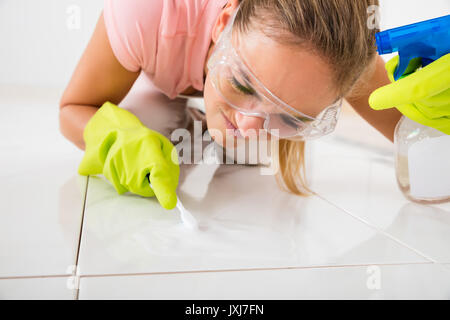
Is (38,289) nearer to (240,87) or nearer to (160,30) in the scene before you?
(240,87)

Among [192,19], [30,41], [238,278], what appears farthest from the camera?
[30,41]

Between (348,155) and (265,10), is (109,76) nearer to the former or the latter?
(265,10)

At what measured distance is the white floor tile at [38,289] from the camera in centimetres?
52

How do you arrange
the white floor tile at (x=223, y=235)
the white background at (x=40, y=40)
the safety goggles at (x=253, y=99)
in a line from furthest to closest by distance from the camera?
1. the white background at (x=40, y=40)
2. the safety goggles at (x=253, y=99)
3. the white floor tile at (x=223, y=235)

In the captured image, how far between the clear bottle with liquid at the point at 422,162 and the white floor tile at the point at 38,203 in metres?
0.67

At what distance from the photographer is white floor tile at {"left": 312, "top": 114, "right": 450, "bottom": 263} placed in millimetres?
776

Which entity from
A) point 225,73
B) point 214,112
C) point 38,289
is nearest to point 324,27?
point 225,73

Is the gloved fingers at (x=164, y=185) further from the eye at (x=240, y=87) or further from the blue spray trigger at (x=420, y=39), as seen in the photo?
the blue spray trigger at (x=420, y=39)

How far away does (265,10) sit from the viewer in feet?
2.47

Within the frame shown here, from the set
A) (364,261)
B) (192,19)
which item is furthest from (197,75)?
(364,261)

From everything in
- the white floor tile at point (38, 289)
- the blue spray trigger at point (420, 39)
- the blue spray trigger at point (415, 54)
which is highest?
the blue spray trigger at point (420, 39)

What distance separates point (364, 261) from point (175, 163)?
1.42 ft

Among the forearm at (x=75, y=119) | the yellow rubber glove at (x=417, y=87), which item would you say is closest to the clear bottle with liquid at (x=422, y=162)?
the yellow rubber glove at (x=417, y=87)

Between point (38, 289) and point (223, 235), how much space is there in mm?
304
